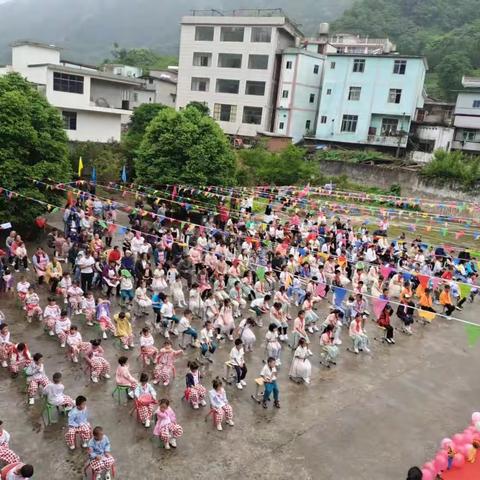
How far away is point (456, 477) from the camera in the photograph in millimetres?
8359

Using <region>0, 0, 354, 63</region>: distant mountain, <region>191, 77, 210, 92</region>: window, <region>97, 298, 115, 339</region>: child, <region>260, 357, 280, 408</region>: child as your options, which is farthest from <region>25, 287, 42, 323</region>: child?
<region>0, 0, 354, 63</region>: distant mountain

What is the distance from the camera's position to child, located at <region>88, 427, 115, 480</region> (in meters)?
7.35

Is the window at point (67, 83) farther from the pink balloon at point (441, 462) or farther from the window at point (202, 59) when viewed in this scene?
the pink balloon at point (441, 462)

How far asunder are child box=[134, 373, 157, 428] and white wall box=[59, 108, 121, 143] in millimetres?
26239

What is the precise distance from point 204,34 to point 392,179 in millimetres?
23651

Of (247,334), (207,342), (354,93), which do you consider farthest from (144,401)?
(354,93)

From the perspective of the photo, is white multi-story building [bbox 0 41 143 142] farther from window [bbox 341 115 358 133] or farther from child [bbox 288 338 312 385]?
child [bbox 288 338 312 385]

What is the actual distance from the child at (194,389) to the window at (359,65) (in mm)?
39444

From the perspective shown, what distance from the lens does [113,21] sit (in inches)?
5728

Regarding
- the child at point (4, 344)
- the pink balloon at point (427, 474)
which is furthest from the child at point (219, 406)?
the child at point (4, 344)

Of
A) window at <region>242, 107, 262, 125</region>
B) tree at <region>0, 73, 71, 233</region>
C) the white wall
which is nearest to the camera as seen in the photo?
tree at <region>0, 73, 71, 233</region>

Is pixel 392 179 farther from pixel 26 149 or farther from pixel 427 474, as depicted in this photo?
pixel 427 474

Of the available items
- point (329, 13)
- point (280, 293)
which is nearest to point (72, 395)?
point (280, 293)

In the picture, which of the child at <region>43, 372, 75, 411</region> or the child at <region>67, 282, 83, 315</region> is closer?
the child at <region>43, 372, 75, 411</region>
